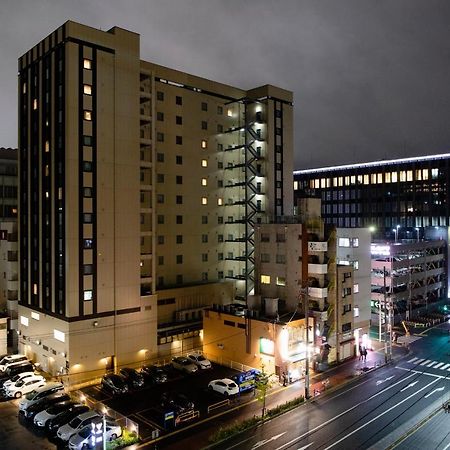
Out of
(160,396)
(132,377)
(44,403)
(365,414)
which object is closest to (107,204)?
(132,377)

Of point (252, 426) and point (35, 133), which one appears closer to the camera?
point (252, 426)

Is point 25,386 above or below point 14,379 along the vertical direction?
below

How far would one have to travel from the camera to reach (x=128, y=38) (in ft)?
152

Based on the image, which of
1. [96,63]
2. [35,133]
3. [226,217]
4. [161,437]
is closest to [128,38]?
[96,63]

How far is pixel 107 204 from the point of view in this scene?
44312 millimetres

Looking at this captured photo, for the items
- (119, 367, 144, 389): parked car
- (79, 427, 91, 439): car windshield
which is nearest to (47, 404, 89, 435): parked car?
(79, 427, 91, 439): car windshield

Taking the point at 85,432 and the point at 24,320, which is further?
the point at 24,320

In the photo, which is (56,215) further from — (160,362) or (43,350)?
(160,362)

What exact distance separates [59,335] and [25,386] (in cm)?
556

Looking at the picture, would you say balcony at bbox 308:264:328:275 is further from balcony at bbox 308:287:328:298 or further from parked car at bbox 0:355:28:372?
parked car at bbox 0:355:28:372

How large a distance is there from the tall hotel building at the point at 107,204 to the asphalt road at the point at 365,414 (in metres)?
19.8

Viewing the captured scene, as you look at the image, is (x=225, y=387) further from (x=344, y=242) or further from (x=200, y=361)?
(x=344, y=242)

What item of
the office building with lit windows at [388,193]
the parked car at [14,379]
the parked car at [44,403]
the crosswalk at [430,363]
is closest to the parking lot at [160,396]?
the parked car at [44,403]

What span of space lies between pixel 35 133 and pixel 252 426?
1487 inches
